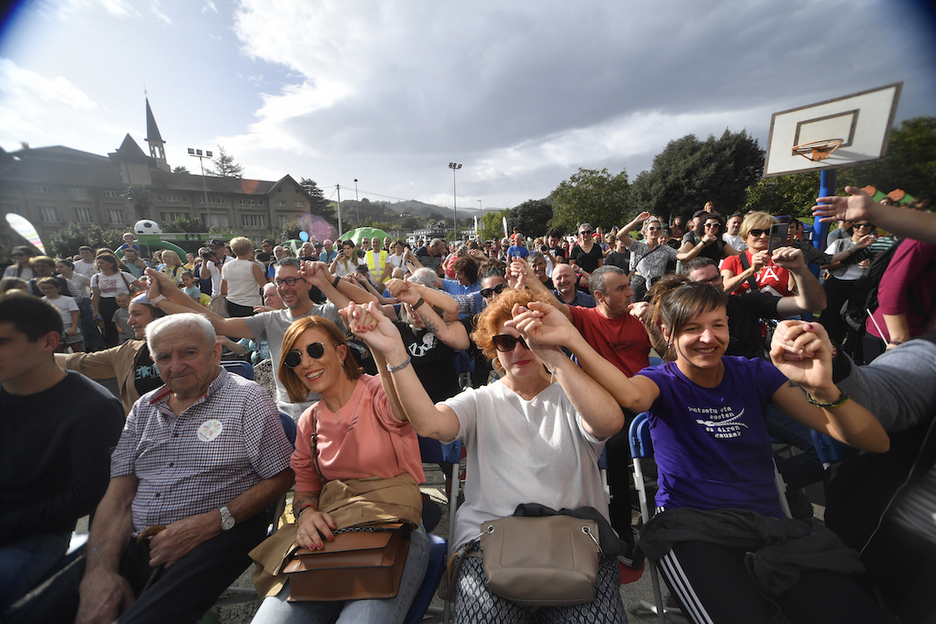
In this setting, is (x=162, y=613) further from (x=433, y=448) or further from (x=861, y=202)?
(x=861, y=202)

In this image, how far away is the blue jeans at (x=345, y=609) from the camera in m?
1.38

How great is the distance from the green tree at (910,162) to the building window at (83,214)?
2734 mm

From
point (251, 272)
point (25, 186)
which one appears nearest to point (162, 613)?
point (25, 186)

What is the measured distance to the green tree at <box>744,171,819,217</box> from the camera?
3.88 ft

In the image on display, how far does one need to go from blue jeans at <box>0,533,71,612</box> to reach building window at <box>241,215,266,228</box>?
61134 millimetres

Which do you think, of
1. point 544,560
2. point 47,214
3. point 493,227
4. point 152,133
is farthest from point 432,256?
point 493,227

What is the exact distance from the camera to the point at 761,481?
1.51 meters

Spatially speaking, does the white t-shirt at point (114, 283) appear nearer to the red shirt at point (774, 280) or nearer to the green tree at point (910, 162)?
the green tree at point (910, 162)

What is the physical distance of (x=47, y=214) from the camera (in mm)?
1417

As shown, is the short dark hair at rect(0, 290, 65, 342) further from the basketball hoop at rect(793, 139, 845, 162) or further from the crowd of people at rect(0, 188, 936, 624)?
the basketball hoop at rect(793, 139, 845, 162)

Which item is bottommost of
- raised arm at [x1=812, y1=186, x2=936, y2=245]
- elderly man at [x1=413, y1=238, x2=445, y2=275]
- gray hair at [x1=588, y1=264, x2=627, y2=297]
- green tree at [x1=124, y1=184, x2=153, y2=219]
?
elderly man at [x1=413, y1=238, x2=445, y2=275]

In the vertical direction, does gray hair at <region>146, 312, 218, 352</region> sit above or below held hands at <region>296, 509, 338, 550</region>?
above

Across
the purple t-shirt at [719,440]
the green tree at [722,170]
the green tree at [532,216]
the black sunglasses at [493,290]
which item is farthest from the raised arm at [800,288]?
the green tree at [532,216]

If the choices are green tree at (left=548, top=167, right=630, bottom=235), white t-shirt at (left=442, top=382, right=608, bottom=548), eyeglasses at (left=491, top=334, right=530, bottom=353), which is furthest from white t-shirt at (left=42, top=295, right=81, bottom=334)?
green tree at (left=548, top=167, right=630, bottom=235)
